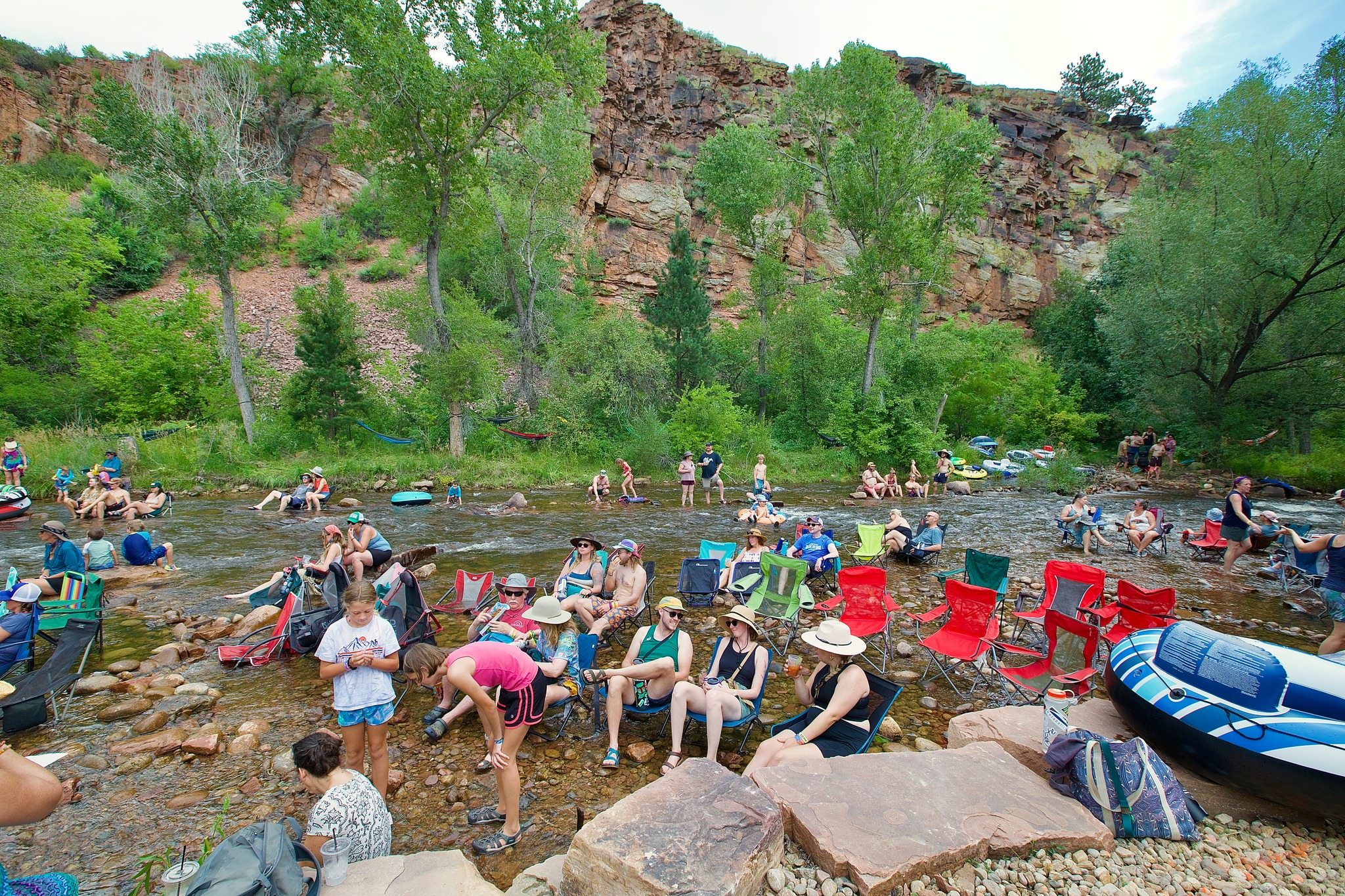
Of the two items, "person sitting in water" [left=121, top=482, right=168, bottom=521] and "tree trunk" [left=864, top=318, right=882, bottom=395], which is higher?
"tree trunk" [left=864, top=318, right=882, bottom=395]

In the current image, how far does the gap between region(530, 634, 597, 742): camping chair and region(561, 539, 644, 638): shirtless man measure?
1.15 meters

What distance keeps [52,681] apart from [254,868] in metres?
4.81

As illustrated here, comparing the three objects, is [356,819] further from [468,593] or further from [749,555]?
[749,555]

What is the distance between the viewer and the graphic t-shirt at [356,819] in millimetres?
3121

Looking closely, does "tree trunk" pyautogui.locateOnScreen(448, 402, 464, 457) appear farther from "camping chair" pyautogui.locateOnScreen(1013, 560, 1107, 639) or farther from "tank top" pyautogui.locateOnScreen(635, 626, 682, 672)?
"camping chair" pyautogui.locateOnScreen(1013, 560, 1107, 639)

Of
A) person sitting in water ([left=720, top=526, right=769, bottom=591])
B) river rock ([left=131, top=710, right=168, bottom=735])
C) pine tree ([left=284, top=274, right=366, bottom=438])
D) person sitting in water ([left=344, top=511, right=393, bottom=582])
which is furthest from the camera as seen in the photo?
pine tree ([left=284, top=274, right=366, bottom=438])

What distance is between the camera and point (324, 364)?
2123 centimetres

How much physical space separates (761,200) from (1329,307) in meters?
21.6

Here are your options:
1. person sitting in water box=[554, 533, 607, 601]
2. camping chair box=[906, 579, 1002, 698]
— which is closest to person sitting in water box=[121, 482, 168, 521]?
person sitting in water box=[554, 533, 607, 601]

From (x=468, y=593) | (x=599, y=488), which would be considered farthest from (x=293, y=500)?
(x=468, y=593)

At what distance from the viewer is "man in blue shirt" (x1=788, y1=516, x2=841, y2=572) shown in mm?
9219

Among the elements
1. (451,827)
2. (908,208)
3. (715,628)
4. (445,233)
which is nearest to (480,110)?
(445,233)

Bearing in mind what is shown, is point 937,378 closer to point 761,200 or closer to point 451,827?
point 761,200

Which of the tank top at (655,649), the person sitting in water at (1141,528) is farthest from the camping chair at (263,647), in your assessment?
the person sitting in water at (1141,528)
